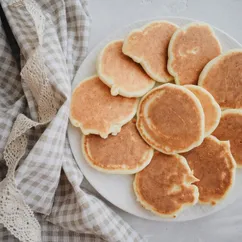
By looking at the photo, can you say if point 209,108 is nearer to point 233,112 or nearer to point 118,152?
point 233,112

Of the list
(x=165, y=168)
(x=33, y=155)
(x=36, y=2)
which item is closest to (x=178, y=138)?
(x=165, y=168)

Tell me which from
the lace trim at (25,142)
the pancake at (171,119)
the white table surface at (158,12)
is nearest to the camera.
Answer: the lace trim at (25,142)

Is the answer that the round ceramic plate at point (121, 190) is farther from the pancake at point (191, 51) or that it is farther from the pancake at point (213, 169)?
the pancake at point (191, 51)

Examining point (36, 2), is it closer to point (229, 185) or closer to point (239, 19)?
point (239, 19)

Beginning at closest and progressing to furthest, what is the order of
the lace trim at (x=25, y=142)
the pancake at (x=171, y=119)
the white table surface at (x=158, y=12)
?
the lace trim at (x=25, y=142), the pancake at (x=171, y=119), the white table surface at (x=158, y=12)

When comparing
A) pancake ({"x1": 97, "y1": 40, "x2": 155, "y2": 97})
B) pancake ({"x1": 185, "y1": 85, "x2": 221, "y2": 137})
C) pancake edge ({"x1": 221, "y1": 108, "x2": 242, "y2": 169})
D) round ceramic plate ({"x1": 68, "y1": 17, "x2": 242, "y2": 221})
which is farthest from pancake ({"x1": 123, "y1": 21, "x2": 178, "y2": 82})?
round ceramic plate ({"x1": 68, "y1": 17, "x2": 242, "y2": 221})

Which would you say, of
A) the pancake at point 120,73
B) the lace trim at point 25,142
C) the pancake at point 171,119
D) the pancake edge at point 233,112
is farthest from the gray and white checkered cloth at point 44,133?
the pancake edge at point 233,112

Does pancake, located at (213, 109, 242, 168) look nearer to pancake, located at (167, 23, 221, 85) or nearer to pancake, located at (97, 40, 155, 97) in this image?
pancake, located at (167, 23, 221, 85)

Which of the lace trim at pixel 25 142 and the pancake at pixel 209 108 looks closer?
the lace trim at pixel 25 142
